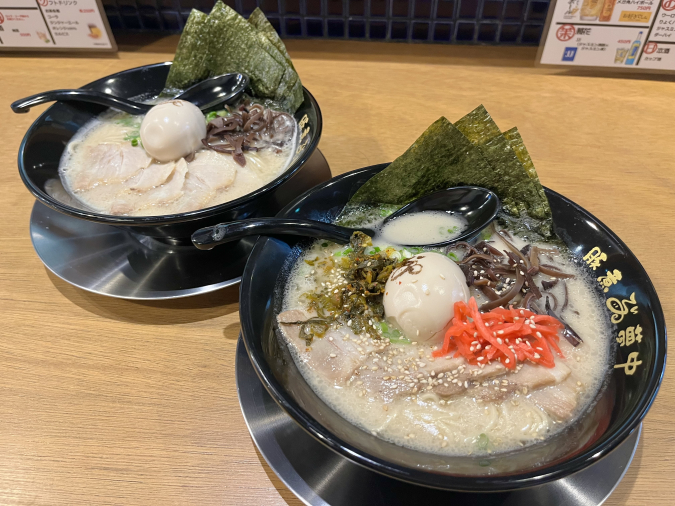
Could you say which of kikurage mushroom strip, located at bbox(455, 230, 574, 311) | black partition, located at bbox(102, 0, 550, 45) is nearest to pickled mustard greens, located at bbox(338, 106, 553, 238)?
kikurage mushroom strip, located at bbox(455, 230, 574, 311)

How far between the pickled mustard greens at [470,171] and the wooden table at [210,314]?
0.58 metres

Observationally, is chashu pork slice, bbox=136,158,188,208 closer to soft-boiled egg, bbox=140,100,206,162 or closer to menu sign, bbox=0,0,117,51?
soft-boiled egg, bbox=140,100,206,162

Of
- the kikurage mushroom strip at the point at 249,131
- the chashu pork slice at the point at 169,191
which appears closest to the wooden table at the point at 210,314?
the kikurage mushroom strip at the point at 249,131

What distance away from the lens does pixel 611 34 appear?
220cm

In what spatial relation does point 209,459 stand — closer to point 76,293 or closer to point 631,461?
point 76,293

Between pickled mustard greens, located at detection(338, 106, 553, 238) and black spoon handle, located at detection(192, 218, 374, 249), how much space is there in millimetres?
144

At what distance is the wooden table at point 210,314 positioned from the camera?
45.0 inches

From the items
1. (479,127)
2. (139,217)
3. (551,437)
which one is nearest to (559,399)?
(551,437)

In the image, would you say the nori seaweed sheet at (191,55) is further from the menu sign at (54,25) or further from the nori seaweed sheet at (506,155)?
the nori seaweed sheet at (506,155)

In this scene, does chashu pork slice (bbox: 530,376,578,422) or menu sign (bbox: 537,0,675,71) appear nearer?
chashu pork slice (bbox: 530,376,578,422)

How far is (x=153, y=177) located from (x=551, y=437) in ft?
5.15

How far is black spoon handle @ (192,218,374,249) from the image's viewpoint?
115 centimetres

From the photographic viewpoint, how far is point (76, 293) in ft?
5.18

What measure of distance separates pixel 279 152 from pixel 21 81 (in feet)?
6.05
